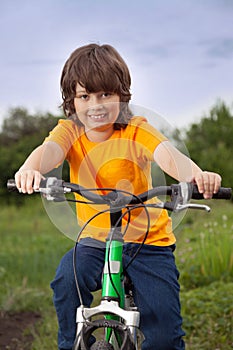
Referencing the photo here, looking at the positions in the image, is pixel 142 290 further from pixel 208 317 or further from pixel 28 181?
pixel 208 317

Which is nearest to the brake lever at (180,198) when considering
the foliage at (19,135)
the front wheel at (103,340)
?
the front wheel at (103,340)

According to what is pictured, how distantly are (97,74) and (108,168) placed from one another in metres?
0.38

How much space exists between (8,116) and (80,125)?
11701mm

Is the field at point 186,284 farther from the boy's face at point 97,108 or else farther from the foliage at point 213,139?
the foliage at point 213,139

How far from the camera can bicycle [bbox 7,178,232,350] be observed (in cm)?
208

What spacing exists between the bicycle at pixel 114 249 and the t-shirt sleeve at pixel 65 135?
389 millimetres

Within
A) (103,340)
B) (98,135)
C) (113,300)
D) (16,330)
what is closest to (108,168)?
(98,135)

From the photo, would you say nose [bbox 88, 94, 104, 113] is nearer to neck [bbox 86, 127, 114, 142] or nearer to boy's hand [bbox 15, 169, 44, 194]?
neck [bbox 86, 127, 114, 142]

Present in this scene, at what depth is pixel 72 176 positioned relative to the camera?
268cm

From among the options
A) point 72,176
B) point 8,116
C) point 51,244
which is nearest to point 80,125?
point 72,176

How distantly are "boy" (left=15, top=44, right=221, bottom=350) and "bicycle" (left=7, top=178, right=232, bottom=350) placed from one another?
9.6 inches

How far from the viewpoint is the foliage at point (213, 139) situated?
36.2 ft

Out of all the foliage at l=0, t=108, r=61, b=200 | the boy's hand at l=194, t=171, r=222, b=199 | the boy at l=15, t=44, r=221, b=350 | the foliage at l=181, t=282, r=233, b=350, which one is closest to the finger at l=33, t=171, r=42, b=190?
the boy at l=15, t=44, r=221, b=350

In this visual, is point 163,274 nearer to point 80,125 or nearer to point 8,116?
point 80,125
